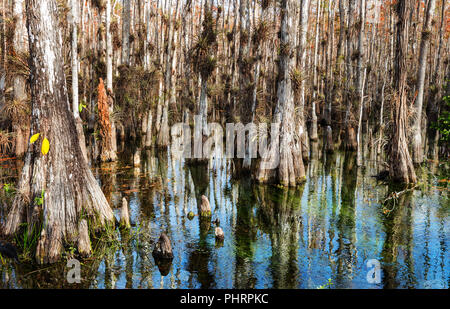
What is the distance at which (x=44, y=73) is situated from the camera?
7055 mm

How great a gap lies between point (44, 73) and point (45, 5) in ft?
3.87

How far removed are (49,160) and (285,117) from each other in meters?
7.23

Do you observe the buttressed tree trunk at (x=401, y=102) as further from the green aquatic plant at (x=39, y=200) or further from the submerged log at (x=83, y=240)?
the green aquatic plant at (x=39, y=200)

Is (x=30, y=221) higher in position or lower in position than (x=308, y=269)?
higher

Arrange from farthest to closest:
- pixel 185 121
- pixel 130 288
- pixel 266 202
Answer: pixel 185 121
pixel 266 202
pixel 130 288

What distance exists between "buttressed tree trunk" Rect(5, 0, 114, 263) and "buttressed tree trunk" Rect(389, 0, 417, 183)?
29.4 ft

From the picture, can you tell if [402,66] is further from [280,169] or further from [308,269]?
[308,269]

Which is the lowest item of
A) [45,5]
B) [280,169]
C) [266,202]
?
[266,202]

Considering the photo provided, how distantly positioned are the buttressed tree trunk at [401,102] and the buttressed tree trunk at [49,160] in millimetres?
8968

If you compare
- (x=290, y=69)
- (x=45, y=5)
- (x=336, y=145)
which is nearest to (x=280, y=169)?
(x=290, y=69)

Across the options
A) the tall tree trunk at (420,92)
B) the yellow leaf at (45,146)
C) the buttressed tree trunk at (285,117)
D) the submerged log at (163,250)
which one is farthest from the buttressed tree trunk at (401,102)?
the yellow leaf at (45,146)

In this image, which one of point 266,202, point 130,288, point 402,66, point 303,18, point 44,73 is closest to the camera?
point 130,288

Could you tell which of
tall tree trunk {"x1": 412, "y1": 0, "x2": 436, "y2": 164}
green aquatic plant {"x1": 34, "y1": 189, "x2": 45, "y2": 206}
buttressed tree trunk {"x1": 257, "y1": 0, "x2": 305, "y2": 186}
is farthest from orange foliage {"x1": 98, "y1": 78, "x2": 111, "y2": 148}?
tall tree trunk {"x1": 412, "y1": 0, "x2": 436, "y2": 164}

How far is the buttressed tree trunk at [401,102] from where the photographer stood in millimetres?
11703
